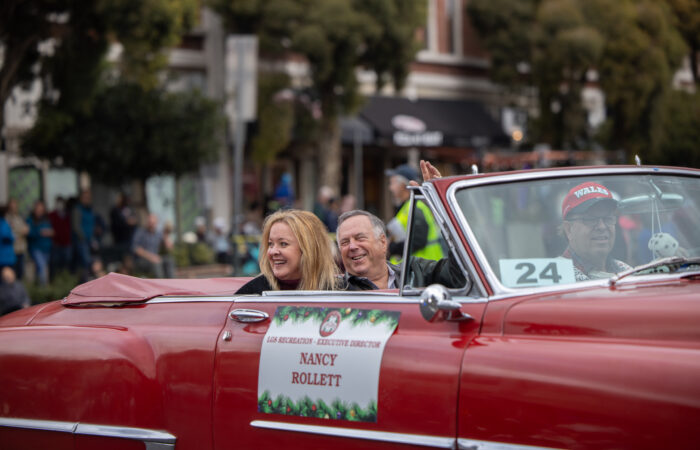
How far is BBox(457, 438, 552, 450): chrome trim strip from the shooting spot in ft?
9.46

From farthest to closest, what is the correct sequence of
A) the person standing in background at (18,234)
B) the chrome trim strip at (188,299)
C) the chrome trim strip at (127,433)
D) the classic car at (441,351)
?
1. the person standing in background at (18,234)
2. the chrome trim strip at (188,299)
3. the chrome trim strip at (127,433)
4. the classic car at (441,351)

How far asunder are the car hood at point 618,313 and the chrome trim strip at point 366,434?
1.36ft

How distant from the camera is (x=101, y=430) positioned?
3.99 m

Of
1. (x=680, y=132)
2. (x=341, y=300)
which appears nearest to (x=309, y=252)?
(x=341, y=300)

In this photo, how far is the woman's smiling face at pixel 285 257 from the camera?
448 cm

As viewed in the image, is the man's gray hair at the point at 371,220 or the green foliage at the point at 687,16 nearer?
the man's gray hair at the point at 371,220

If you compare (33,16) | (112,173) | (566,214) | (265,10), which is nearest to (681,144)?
(265,10)

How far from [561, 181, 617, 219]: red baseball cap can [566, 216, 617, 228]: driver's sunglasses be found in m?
0.03

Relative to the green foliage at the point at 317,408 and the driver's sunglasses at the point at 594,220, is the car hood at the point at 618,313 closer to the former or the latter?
the driver's sunglasses at the point at 594,220

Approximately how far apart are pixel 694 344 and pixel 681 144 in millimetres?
28315

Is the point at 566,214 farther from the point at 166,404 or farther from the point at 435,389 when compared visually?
the point at 166,404

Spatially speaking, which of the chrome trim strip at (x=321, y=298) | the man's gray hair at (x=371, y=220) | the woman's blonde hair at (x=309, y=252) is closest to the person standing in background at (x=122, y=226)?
the man's gray hair at (x=371, y=220)

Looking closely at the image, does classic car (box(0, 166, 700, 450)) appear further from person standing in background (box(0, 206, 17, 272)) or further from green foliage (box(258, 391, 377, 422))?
person standing in background (box(0, 206, 17, 272))

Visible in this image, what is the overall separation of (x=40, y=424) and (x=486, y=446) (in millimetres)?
2131
